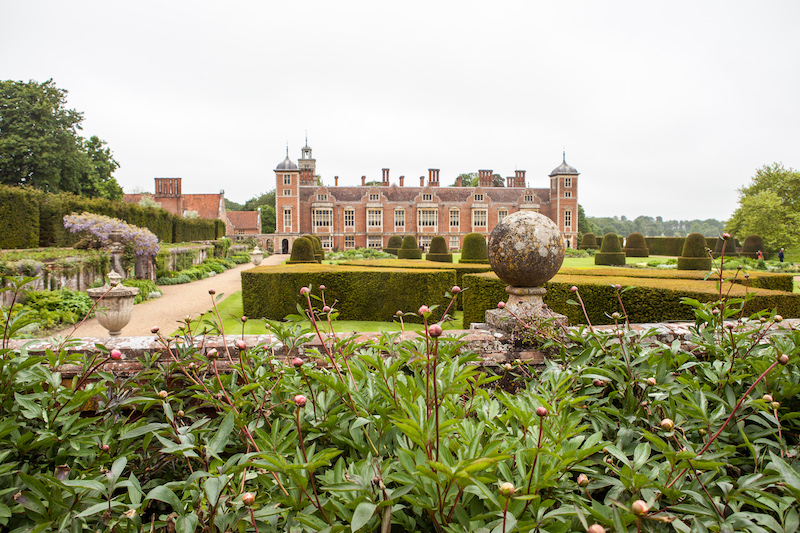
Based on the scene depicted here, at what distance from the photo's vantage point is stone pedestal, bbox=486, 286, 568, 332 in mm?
2857

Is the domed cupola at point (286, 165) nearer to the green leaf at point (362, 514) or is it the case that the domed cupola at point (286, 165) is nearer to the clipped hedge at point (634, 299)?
the clipped hedge at point (634, 299)

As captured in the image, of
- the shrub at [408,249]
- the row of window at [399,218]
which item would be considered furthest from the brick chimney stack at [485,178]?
the shrub at [408,249]

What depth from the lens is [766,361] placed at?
1.75m

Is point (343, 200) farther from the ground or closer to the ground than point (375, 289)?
farther from the ground

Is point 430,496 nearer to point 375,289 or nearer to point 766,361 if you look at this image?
point 766,361

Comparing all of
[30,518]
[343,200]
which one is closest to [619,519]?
[30,518]

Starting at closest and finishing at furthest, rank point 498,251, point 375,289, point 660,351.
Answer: point 660,351 → point 498,251 → point 375,289

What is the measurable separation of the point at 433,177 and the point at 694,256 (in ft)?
105

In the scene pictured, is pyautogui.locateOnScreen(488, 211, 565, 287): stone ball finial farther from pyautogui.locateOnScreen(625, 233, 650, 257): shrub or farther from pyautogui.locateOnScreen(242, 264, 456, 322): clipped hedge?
pyautogui.locateOnScreen(625, 233, 650, 257): shrub

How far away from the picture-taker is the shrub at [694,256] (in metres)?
14.6

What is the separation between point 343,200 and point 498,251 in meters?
39.5

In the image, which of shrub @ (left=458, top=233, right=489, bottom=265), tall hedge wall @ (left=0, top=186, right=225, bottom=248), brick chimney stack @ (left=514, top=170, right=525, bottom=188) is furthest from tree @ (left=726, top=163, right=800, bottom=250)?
tall hedge wall @ (left=0, top=186, right=225, bottom=248)

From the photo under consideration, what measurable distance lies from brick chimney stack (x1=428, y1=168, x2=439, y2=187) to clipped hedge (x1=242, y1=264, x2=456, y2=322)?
3742 centimetres

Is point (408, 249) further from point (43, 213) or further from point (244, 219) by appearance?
point (244, 219)
